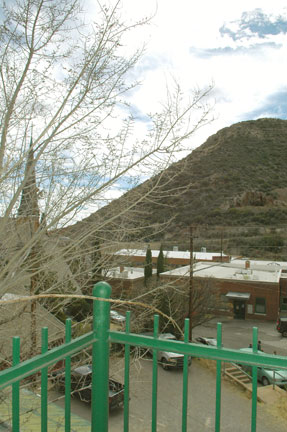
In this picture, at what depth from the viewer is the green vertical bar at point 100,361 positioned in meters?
1.99

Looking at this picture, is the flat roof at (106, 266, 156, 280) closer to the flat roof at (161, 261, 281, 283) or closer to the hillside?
the flat roof at (161, 261, 281, 283)

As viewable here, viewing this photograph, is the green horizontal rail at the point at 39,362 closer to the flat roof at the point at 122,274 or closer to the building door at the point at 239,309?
the flat roof at the point at 122,274

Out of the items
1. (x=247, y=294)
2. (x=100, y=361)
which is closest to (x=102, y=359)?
(x=100, y=361)

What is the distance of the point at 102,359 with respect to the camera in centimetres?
200

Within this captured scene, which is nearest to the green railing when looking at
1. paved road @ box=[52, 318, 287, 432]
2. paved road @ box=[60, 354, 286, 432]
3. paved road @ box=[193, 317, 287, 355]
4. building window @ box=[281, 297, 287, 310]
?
paved road @ box=[52, 318, 287, 432]

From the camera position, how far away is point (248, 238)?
47.9 metres

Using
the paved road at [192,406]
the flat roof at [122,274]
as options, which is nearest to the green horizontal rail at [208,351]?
the flat roof at [122,274]

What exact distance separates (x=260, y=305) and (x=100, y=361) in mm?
25650

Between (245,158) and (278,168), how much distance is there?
19.0ft

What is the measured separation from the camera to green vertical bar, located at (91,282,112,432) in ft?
6.53

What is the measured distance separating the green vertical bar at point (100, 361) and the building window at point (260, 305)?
997 inches

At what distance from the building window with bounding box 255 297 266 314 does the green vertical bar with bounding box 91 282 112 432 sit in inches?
997

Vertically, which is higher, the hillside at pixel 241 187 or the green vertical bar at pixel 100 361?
the hillside at pixel 241 187

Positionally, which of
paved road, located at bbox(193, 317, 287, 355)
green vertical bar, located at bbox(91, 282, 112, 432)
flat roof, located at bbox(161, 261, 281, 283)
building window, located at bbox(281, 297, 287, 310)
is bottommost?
paved road, located at bbox(193, 317, 287, 355)
